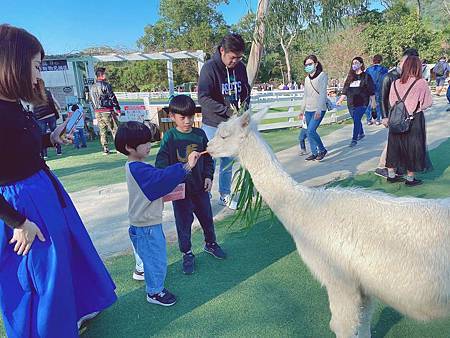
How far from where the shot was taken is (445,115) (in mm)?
11609

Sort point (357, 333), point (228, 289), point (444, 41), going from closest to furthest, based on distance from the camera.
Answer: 1. point (357, 333)
2. point (228, 289)
3. point (444, 41)

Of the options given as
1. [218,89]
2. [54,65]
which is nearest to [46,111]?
[218,89]

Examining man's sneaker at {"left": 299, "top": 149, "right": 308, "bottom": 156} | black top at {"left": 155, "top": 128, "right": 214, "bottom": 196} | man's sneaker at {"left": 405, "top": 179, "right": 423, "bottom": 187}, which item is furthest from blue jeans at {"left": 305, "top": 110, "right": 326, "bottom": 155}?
black top at {"left": 155, "top": 128, "right": 214, "bottom": 196}

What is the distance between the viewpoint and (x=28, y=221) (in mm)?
1793

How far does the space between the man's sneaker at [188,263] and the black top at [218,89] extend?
1.57 m

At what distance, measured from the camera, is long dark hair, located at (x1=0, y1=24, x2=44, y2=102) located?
169cm

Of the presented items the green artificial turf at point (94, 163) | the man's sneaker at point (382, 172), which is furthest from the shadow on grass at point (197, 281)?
the green artificial turf at point (94, 163)

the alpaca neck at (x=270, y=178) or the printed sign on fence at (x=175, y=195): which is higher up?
the alpaca neck at (x=270, y=178)

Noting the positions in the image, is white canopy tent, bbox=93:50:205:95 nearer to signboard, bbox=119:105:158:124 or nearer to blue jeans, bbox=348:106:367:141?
signboard, bbox=119:105:158:124

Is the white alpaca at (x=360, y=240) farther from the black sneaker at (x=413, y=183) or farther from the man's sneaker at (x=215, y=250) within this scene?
the black sneaker at (x=413, y=183)

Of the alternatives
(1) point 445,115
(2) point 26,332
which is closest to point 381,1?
→ (1) point 445,115

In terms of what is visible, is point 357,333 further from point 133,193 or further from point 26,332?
point 26,332

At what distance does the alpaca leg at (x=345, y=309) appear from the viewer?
2016mm

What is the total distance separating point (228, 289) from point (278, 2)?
808 cm
